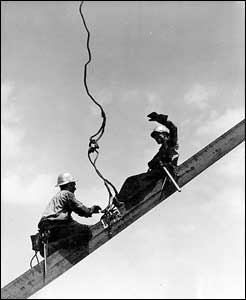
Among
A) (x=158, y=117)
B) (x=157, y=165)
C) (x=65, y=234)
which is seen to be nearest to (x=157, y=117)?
(x=158, y=117)

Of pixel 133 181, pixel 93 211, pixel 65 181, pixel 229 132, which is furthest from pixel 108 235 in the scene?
pixel 229 132

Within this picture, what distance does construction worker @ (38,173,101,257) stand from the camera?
5.79m

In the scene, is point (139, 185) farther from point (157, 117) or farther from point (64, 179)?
point (64, 179)

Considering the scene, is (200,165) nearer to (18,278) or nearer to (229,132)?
(229,132)

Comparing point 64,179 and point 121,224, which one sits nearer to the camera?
point 121,224

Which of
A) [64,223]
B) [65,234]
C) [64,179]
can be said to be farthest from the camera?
[64,179]

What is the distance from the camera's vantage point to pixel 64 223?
619 cm

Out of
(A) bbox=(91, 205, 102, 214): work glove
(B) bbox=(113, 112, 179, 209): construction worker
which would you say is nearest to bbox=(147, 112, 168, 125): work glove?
(B) bbox=(113, 112, 179, 209): construction worker

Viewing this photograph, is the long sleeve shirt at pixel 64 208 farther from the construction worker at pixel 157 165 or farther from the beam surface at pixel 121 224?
the construction worker at pixel 157 165

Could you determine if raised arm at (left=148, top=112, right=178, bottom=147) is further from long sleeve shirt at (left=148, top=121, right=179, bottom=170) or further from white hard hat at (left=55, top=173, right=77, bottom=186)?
white hard hat at (left=55, top=173, right=77, bottom=186)

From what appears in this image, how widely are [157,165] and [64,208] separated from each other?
128cm

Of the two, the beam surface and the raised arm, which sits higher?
the raised arm

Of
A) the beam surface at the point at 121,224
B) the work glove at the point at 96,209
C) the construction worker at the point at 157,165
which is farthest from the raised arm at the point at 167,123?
the work glove at the point at 96,209

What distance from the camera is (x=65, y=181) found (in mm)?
6812
